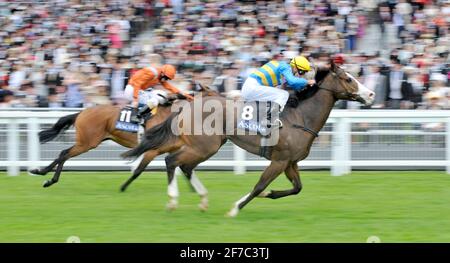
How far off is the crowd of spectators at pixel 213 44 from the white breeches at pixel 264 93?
4074mm

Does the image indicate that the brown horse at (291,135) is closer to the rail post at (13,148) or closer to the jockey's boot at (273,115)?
the jockey's boot at (273,115)

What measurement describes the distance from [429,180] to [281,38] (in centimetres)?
475

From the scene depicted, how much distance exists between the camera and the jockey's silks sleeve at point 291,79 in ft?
27.0

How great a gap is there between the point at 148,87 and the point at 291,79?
2562 millimetres

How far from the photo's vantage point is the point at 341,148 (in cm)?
1102

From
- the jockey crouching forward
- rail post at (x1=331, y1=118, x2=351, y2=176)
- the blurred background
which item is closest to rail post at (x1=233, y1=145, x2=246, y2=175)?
the blurred background

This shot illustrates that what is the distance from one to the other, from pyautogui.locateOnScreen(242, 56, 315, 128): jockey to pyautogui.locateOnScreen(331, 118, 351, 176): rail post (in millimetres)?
2645

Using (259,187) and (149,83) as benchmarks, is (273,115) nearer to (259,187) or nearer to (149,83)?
(259,187)

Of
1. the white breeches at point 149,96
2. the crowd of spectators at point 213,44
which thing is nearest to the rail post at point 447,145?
the crowd of spectators at point 213,44

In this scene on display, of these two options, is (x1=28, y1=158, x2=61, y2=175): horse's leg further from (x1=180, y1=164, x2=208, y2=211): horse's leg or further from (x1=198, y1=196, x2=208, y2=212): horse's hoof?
(x1=198, y1=196, x2=208, y2=212): horse's hoof

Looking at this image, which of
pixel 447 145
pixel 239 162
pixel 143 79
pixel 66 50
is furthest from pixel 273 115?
pixel 66 50

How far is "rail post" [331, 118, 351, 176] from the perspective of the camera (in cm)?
1101
